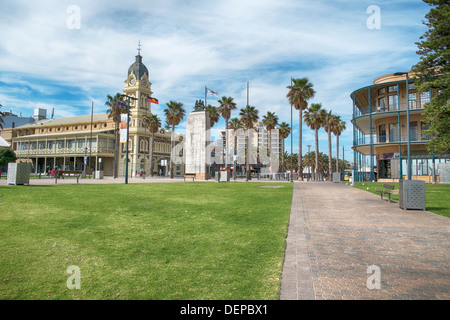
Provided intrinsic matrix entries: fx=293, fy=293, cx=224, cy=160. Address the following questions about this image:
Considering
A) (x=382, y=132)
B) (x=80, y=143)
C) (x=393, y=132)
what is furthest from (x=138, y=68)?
(x=393, y=132)

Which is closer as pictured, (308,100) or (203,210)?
(203,210)

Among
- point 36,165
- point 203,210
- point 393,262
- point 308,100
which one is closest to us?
point 393,262

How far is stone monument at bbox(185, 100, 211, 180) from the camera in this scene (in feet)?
145

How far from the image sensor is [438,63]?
754 inches

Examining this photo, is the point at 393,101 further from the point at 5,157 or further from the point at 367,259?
the point at 5,157

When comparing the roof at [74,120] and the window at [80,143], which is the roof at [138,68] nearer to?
the roof at [74,120]

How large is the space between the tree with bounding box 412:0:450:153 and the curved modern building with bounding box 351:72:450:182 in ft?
57.5

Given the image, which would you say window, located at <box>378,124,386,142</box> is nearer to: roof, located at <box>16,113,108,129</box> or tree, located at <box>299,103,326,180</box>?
tree, located at <box>299,103,326,180</box>

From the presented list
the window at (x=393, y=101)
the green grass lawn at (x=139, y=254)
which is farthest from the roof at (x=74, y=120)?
the green grass lawn at (x=139, y=254)

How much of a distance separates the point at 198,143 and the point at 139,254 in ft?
133
